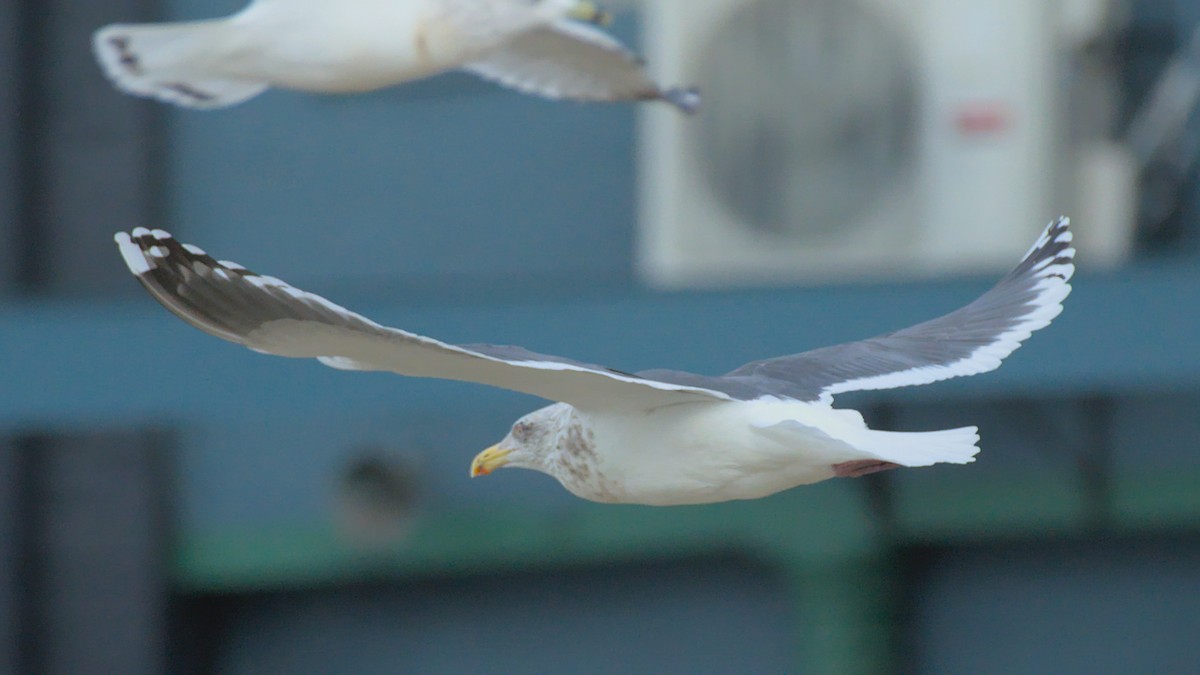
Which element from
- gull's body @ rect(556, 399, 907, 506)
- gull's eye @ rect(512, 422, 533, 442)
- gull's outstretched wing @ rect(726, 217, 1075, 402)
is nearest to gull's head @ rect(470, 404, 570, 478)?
gull's eye @ rect(512, 422, 533, 442)

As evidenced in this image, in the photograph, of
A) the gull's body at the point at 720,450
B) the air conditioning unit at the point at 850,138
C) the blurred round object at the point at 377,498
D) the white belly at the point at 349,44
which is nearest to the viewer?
the gull's body at the point at 720,450

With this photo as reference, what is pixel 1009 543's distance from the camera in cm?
559

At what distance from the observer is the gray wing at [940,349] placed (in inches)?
99.0

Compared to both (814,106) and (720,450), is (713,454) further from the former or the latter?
(814,106)

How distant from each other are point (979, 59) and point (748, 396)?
2.77 meters

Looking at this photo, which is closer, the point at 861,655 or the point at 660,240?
the point at 660,240

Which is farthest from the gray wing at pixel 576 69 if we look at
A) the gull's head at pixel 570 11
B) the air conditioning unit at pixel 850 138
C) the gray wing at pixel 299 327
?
the gray wing at pixel 299 327

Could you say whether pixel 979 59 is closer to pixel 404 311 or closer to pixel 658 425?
pixel 404 311

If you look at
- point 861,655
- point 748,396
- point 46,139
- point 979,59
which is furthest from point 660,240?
point 748,396

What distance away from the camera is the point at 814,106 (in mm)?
4691

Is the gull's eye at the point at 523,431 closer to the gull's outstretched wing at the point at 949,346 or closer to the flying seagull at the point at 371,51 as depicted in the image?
the gull's outstretched wing at the point at 949,346

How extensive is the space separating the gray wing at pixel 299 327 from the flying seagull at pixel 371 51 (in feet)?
3.32

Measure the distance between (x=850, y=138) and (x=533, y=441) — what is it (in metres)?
2.46

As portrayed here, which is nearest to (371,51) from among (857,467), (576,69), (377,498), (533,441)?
(576,69)
